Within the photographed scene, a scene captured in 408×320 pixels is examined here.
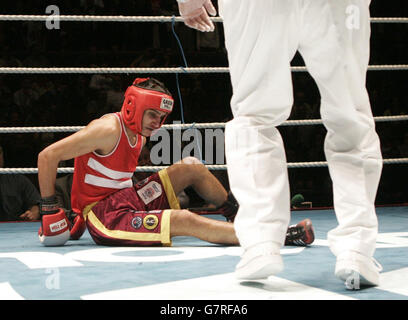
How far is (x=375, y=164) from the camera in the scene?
4.10 feet

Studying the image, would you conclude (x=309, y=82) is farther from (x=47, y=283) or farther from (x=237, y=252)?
(x=47, y=283)

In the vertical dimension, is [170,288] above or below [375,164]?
below

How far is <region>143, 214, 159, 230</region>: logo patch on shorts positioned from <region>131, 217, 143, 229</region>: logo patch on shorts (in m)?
0.01

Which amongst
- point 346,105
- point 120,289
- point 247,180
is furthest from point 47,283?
point 346,105

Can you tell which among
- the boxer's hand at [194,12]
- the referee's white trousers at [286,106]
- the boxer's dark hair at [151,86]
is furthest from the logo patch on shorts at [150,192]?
the referee's white trousers at [286,106]

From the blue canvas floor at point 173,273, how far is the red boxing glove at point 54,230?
1.2 inches

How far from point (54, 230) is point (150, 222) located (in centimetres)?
30

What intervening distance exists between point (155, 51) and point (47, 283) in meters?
3.29

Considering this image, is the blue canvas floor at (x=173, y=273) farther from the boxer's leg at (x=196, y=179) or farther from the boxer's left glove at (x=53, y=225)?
the boxer's leg at (x=196, y=179)

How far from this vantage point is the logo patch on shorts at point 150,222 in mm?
1734

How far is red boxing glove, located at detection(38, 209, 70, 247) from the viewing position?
1757 millimetres

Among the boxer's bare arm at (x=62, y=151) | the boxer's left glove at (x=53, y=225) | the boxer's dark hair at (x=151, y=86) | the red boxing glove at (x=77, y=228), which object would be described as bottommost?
the red boxing glove at (x=77, y=228)
